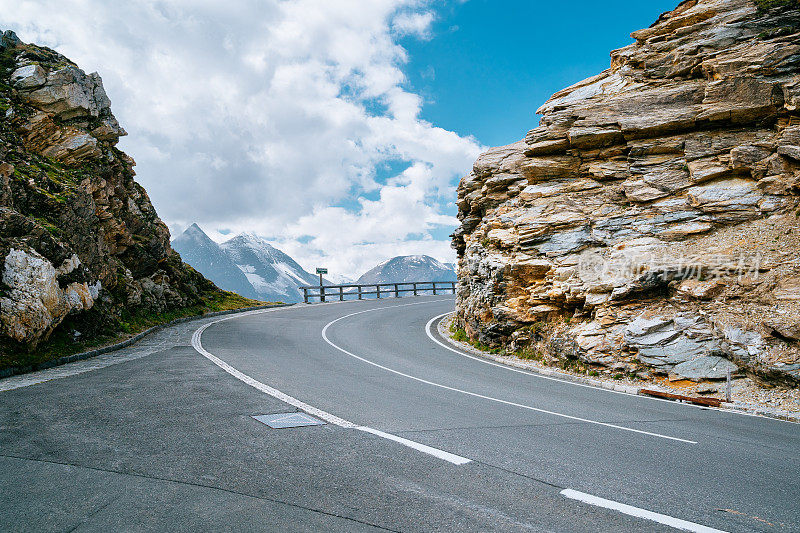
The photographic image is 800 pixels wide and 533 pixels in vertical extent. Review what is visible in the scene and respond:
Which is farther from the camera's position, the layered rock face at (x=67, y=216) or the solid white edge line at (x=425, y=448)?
the layered rock face at (x=67, y=216)

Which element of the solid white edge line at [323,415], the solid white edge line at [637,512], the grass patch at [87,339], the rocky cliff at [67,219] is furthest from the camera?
the rocky cliff at [67,219]

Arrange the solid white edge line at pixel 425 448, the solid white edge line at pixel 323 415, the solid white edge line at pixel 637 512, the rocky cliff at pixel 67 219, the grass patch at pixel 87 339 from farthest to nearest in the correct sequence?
the rocky cliff at pixel 67 219, the grass patch at pixel 87 339, the solid white edge line at pixel 323 415, the solid white edge line at pixel 425 448, the solid white edge line at pixel 637 512

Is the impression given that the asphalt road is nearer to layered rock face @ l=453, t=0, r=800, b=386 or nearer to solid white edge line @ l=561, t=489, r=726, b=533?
solid white edge line @ l=561, t=489, r=726, b=533

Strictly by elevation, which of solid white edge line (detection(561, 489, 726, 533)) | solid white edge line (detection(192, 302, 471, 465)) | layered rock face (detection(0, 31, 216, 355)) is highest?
layered rock face (detection(0, 31, 216, 355))

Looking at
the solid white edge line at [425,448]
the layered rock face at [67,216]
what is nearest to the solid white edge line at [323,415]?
the solid white edge line at [425,448]

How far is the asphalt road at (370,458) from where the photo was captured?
11.8 feet

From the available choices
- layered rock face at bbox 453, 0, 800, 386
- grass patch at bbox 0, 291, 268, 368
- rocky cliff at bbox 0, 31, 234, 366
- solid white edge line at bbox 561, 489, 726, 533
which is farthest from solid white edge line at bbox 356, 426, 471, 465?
rocky cliff at bbox 0, 31, 234, 366

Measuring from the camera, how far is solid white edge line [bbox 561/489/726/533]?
11.7 ft

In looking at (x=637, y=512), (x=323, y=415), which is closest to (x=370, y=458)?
(x=323, y=415)

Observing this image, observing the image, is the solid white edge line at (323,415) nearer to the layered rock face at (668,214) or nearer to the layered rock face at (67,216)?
the layered rock face at (67,216)

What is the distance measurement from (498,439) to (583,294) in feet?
29.9

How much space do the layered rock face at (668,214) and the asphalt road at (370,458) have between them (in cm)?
309

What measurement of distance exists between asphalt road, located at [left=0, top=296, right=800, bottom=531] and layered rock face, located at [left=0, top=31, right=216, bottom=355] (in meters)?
3.09

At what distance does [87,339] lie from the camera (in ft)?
44.1
